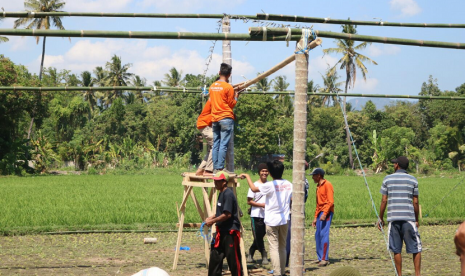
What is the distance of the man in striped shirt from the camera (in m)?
7.63

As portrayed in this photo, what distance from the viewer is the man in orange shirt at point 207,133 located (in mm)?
8359

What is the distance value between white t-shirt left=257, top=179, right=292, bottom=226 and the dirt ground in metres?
1.16

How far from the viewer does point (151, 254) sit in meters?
10.1

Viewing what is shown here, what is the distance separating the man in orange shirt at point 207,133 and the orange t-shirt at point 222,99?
41 cm

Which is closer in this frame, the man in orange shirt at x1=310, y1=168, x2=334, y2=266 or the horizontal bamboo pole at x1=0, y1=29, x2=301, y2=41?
the horizontal bamboo pole at x1=0, y1=29, x2=301, y2=41

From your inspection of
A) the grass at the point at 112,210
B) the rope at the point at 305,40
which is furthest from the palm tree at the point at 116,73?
the rope at the point at 305,40

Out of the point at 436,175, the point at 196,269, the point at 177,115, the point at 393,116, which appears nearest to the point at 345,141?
the point at 393,116

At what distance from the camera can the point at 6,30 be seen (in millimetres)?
6234

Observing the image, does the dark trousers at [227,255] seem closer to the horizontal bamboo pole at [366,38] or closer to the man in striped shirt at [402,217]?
the man in striped shirt at [402,217]

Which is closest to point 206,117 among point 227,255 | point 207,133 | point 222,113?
point 207,133

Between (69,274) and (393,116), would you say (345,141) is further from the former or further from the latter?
(69,274)

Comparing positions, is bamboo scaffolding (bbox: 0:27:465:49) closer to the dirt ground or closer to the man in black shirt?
the man in black shirt

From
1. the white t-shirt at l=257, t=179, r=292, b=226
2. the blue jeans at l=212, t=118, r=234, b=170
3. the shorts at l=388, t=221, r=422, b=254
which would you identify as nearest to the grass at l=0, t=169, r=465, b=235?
the blue jeans at l=212, t=118, r=234, b=170

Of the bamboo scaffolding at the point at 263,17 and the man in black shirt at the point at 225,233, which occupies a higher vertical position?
the bamboo scaffolding at the point at 263,17
